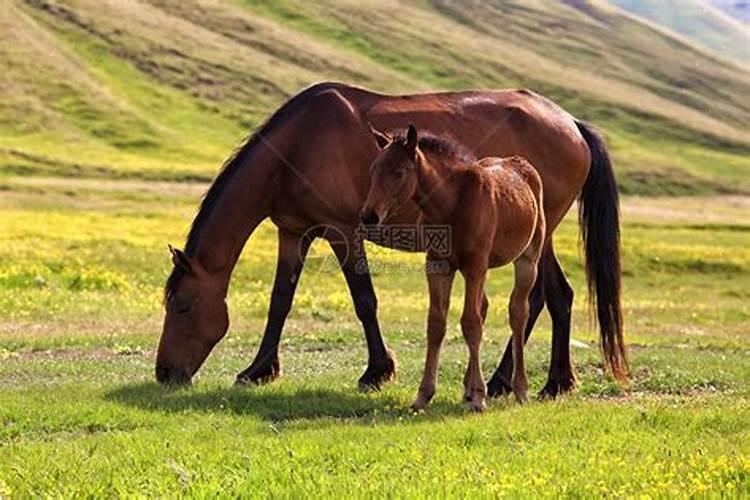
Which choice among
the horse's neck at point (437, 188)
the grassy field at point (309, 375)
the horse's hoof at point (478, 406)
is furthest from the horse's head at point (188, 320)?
the horse's hoof at point (478, 406)

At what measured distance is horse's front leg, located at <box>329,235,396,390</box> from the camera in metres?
12.8

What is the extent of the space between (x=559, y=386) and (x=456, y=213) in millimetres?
3545

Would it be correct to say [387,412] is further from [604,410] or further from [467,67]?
[467,67]

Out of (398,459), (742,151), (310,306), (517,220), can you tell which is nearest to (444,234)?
(517,220)

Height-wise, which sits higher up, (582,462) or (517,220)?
(517,220)

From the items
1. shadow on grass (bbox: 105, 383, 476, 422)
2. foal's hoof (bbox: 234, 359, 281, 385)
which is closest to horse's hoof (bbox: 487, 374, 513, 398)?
shadow on grass (bbox: 105, 383, 476, 422)

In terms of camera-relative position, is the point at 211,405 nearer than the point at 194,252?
Yes

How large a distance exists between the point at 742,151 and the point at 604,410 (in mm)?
151084

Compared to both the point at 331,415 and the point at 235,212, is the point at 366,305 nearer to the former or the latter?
the point at 235,212

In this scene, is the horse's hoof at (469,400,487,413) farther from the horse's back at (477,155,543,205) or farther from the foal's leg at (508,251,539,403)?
the horse's back at (477,155,543,205)

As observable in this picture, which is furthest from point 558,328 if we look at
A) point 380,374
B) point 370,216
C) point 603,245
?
point 370,216

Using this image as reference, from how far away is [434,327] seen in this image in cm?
1095

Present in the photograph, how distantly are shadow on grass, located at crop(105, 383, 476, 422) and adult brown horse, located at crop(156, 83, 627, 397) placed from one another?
903 mm

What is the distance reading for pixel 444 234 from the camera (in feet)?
34.8
